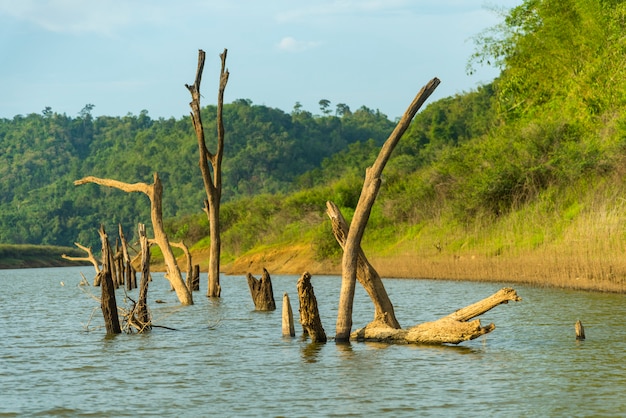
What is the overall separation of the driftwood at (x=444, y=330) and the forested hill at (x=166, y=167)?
99.5 meters

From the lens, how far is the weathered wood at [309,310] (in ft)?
56.7

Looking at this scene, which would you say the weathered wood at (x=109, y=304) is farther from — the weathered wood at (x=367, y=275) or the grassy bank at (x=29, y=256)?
the grassy bank at (x=29, y=256)

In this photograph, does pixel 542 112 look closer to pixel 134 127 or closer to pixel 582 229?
pixel 582 229

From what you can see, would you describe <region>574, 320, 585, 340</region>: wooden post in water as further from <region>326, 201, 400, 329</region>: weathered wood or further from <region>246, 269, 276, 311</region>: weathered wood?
<region>246, 269, 276, 311</region>: weathered wood

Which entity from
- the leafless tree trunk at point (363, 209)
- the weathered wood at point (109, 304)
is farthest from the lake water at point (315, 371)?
the leafless tree trunk at point (363, 209)

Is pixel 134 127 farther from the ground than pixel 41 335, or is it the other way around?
pixel 134 127

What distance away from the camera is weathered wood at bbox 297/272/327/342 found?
17.3 m

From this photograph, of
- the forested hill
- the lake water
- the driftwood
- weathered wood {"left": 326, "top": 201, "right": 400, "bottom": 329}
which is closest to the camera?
the lake water

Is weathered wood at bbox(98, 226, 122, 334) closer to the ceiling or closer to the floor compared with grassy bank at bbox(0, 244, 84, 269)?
closer to the floor

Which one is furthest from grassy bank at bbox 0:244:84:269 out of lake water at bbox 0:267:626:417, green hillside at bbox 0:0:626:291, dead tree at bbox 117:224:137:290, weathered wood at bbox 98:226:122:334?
weathered wood at bbox 98:226:122:334

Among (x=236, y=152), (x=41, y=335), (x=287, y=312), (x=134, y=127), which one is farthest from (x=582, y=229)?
(x=134, y=127)

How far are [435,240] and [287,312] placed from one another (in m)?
24.1

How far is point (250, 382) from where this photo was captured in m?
14.9

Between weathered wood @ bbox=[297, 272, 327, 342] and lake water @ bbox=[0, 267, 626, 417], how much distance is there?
28 centimetres
